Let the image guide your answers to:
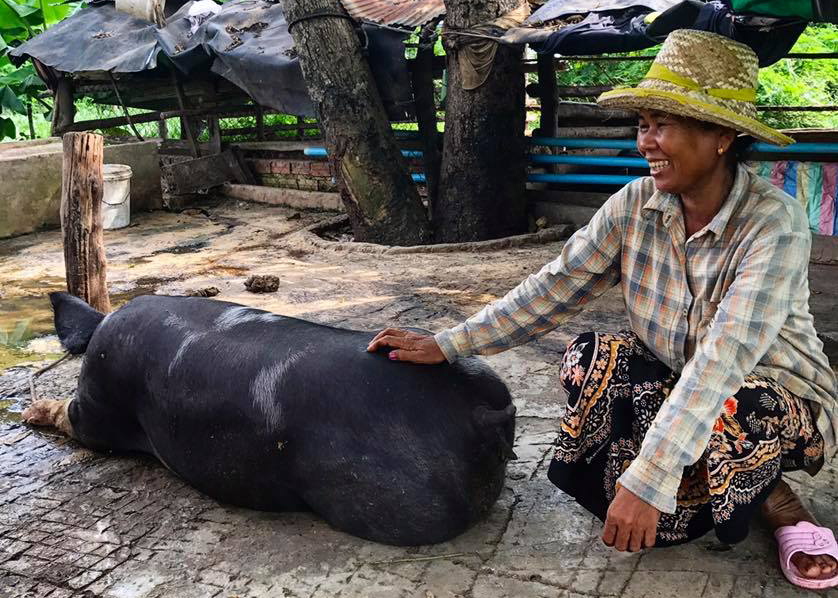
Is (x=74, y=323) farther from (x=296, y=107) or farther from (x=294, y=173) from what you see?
(x=294, y=173)

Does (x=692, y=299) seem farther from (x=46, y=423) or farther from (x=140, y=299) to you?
(x=46, y=423)

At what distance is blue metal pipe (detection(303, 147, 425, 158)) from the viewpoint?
28.2ft

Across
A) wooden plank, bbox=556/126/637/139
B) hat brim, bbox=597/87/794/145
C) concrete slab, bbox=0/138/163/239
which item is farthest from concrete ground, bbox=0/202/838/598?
concrete slab, bbox=0/138/163/239

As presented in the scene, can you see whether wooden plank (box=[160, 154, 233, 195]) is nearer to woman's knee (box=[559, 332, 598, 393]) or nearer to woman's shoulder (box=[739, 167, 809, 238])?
woman's knee (box=[559, 332, 598, 393])

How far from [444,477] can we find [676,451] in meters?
0.69

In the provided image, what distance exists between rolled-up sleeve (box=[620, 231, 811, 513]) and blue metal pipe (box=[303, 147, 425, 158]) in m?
6.56

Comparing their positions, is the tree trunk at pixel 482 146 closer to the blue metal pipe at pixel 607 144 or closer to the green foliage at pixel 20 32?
the blue metal pipe at pixel 607 144

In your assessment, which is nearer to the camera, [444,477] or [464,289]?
[444,477]

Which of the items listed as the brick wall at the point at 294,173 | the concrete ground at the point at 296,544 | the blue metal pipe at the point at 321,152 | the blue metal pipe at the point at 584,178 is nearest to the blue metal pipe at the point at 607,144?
the blue metal pipe at the point at 584,178

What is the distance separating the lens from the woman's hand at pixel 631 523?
2.02 meters

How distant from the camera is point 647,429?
91.7 inches

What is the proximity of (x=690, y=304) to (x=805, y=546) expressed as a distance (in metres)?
0.71

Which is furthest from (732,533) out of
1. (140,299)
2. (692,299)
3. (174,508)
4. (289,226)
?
(289,226)

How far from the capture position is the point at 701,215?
2.34 m
